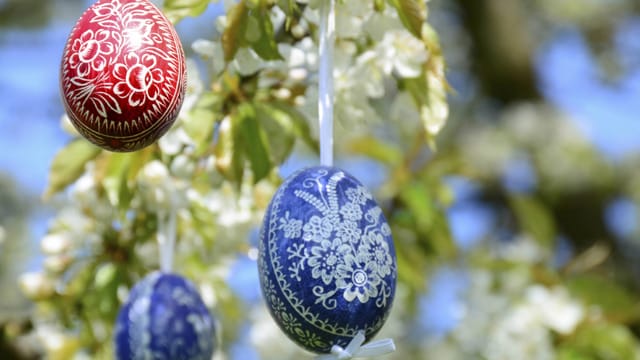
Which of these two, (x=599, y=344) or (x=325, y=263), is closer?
(x=325, y=263)

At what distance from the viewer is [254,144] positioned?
59.7 inches

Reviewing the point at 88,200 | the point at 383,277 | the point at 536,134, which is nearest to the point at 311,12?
the point at 383,277

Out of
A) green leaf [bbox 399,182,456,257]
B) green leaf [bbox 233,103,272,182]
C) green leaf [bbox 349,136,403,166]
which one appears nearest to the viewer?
green leaf [bbox 233,103,272,182]


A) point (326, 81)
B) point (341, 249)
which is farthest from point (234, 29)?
point (341, 249)

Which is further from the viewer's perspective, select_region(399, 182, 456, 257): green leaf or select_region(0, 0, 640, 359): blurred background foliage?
select_region(399, 182, 456, 257): green leaf

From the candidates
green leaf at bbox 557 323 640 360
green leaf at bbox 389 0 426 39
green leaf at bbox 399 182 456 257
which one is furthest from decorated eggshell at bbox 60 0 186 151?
green leaf at bbox 557 323 640 360

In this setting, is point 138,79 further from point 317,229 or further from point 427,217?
point 427,217

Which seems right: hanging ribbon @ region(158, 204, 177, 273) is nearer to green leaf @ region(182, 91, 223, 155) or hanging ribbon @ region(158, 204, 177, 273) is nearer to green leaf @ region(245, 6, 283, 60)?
green leaf @ region(182, 91, 223, 155)

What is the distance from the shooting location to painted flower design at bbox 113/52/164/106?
1.11 meters

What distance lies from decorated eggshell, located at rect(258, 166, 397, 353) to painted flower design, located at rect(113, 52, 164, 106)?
209 mm

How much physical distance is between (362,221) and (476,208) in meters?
2.37

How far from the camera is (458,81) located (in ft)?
13.5

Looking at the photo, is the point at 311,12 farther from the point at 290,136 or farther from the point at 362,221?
the point at 362,221

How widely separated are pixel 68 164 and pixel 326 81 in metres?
0.56
